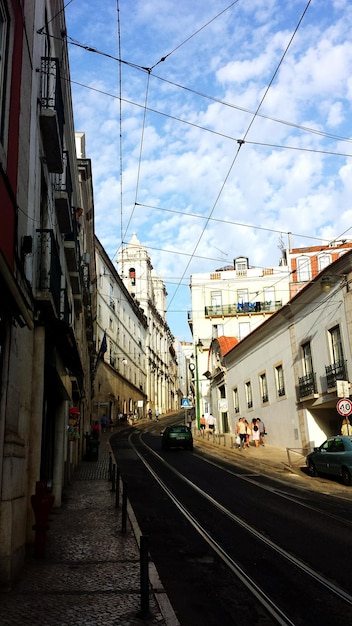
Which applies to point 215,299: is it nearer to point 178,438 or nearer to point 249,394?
point 249,394

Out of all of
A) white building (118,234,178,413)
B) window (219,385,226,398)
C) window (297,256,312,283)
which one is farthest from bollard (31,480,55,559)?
white building (118,234,178,413)

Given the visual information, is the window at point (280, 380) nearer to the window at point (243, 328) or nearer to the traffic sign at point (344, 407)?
the traffic sign at point (344, 407)

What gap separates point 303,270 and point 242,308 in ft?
22.9

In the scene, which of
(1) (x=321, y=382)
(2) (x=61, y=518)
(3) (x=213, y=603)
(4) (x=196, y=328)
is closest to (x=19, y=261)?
(3) (x=213, y=603)

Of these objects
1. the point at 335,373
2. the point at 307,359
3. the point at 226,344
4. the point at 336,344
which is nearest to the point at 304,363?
the point at 307,359

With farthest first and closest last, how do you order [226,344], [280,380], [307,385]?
[226,344] → [280,380] → [307,385]

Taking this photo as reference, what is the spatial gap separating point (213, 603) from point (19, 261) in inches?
195

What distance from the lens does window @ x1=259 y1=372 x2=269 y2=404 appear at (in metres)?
27.8

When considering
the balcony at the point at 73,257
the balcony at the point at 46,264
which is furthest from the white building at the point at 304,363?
the balcony at the point at 46,264

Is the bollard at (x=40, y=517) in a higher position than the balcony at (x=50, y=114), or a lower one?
lower

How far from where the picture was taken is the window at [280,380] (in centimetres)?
2525

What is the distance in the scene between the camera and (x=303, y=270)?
149ft

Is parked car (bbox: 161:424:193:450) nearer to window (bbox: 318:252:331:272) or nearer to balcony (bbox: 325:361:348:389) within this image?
balcony (bbox: 325:361:348:389)

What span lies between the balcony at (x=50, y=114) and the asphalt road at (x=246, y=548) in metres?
7.38
